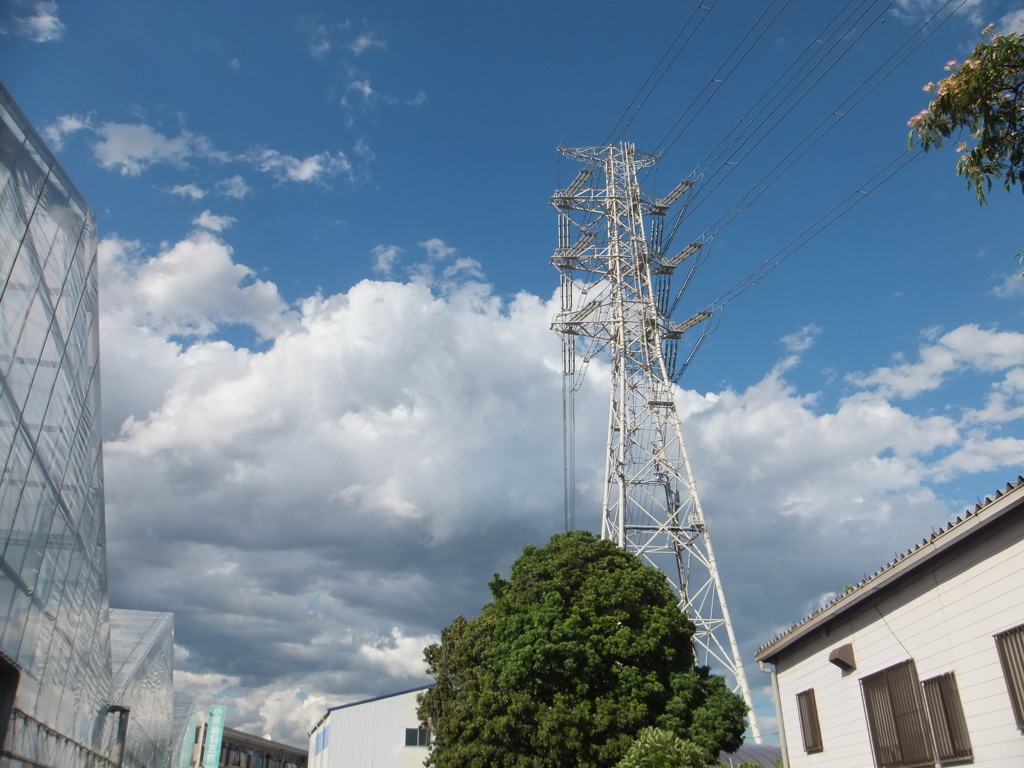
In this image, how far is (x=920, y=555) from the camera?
496 inches

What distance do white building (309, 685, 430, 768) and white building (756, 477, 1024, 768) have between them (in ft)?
102

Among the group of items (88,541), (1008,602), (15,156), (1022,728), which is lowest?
(1022,728)

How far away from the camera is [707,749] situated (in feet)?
79.8

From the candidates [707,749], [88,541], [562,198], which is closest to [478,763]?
[707,749]

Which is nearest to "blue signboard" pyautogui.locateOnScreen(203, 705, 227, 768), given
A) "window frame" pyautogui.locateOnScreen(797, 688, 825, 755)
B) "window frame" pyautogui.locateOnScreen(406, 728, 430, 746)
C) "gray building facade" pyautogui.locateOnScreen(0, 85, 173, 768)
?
"window frame" pyautogui.locateOnScreen(406, 728, 430, 746)

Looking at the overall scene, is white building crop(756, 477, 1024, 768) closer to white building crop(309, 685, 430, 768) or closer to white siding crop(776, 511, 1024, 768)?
white siding crop(776, 511, 1024, 768)

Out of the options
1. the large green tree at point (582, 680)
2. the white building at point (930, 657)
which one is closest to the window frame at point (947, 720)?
the white building at point (930, 657)

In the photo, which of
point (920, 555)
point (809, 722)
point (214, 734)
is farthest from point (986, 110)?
point (214, 734)

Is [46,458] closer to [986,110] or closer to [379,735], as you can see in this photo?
[986,110]

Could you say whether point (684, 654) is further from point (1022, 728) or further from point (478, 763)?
point (1022, 728)

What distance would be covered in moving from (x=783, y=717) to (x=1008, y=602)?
28.0ft

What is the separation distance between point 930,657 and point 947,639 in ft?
2.02

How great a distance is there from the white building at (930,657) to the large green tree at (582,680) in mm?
8326

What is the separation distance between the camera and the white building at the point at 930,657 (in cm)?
1102
